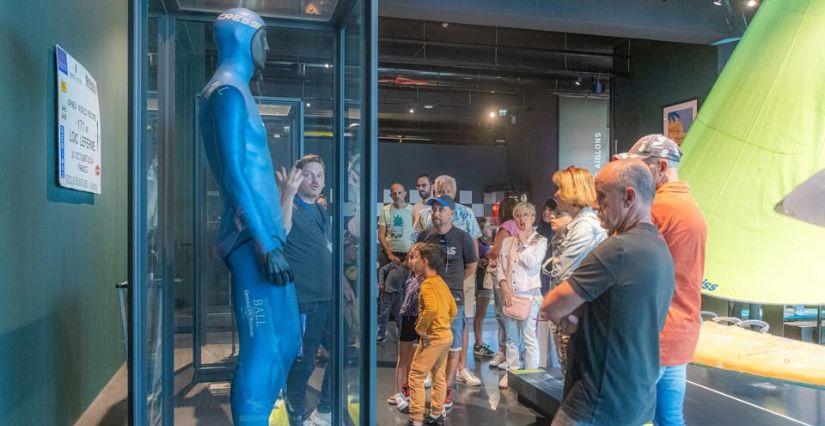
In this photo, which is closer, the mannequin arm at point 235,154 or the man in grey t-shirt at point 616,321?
the man in grey t-shirt at point 616,321

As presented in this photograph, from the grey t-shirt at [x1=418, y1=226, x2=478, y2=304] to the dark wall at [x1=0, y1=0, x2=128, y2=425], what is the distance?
1880 mm

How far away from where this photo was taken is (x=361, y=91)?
6.07ft

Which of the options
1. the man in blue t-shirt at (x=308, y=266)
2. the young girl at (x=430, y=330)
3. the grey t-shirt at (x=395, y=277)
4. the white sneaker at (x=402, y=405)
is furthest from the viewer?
the grey t-shirt at (x=395, y=277)

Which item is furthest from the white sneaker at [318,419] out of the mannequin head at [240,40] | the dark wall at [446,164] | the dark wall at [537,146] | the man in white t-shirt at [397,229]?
the dark wall at [446,164]

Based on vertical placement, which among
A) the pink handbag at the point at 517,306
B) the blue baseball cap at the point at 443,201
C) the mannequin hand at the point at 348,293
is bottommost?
the pink handbag at the point at 517,306

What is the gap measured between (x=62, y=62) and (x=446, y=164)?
11087 millimetres

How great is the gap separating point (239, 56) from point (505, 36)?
28.6 feet

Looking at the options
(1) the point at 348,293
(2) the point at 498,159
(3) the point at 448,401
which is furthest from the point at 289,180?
(2) the point at 498,159

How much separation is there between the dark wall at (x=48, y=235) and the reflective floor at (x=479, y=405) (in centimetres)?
161

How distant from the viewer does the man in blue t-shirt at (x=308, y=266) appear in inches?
73.9

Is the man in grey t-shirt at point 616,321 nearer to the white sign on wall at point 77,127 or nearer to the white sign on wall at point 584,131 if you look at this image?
the white sign on wall at point 77,127

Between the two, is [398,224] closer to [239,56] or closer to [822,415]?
[822,415]

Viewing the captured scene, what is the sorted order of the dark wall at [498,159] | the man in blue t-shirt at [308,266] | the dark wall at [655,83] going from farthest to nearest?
the dark wall at [498,159] → the dark wall at [655,83] → the man in blue t-shirt at [308,266]

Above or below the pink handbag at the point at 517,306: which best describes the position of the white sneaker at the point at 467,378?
below
